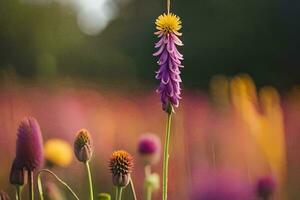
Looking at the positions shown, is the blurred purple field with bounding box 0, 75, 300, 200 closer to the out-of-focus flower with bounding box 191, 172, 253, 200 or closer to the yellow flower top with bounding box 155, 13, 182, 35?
the yellow flower top with bounding box 155, 13, 182, 35

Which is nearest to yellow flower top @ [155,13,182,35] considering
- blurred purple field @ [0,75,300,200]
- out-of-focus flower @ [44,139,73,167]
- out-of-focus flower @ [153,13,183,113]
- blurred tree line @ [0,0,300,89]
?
out-of-focus flower @ [153,13,183,113]

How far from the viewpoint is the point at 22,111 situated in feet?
7.30

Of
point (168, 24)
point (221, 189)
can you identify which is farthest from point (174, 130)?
point (221, 189)

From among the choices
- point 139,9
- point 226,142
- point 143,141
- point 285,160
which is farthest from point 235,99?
point 139,9

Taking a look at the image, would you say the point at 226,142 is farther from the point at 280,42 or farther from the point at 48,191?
the point at 280,42

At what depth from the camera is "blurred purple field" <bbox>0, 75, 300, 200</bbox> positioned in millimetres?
2010

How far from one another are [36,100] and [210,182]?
2.01 m

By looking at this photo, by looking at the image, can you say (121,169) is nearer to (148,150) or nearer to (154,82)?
(148,150)

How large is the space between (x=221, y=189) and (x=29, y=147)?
0.54 metres

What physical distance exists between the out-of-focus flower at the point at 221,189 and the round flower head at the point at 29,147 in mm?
503

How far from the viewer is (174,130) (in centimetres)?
214

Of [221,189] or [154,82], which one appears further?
[154,82]

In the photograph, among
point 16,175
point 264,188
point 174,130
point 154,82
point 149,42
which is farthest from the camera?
point 149,42

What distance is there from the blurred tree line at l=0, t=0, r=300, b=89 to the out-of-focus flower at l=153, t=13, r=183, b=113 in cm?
212
